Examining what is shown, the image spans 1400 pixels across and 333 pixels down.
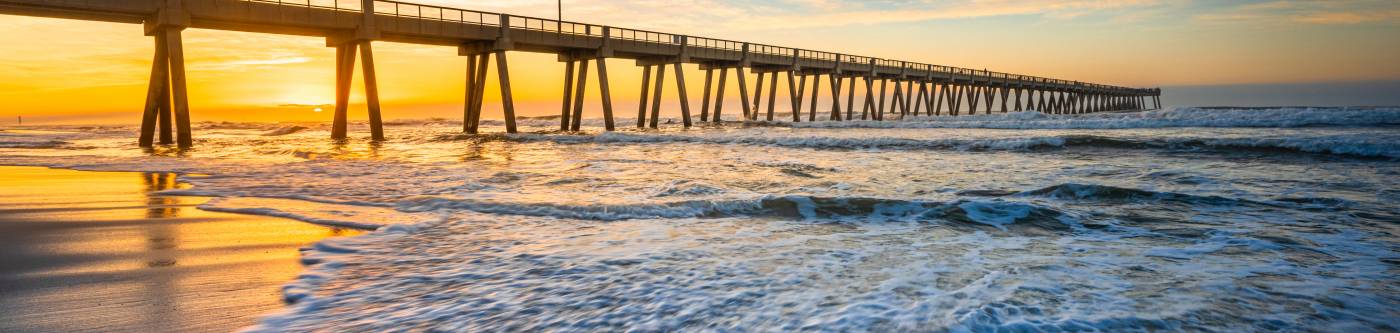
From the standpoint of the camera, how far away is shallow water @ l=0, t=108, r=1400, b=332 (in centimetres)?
275

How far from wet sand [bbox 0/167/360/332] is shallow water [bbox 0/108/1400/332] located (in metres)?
0.25

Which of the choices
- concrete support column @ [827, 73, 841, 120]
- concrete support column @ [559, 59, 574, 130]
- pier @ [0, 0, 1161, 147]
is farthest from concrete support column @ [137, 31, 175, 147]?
concrete support column @ [827, 73, 841, 120]

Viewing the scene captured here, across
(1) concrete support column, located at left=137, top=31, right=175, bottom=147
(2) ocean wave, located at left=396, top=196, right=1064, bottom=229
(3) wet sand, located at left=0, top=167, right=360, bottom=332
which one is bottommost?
(2) ocean wave, located at left=396, top=196, right=1064, bottom=229

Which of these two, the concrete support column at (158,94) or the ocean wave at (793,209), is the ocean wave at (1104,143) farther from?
the concrete support column at (158,94)

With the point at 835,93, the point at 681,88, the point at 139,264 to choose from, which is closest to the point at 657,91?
the point at 681,88

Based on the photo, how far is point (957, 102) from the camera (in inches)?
2227

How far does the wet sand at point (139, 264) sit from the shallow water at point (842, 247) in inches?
9.6

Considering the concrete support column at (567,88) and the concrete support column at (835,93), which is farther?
the concrete support column at (835,93)

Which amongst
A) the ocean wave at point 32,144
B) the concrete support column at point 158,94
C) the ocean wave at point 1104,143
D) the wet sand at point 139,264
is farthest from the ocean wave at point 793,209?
the ocean wave at point 32,144

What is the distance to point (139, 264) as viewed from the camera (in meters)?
3.57

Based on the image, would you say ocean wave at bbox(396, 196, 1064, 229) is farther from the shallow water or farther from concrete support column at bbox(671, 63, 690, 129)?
concrete support column at bbox(671, 63, 690, 129)

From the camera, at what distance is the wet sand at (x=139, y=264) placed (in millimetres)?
2674

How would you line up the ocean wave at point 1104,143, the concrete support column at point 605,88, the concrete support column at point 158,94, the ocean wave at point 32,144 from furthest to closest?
the concrete support column at point 605,88 < the ocean wave at point 32,144 < the concrete support column at point 158,94 < the ocean wave at point 1104,143

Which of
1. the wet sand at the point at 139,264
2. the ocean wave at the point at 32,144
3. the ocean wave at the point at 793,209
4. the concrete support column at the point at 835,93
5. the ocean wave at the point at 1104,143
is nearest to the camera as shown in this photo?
the wet sand at the point at 139,264
